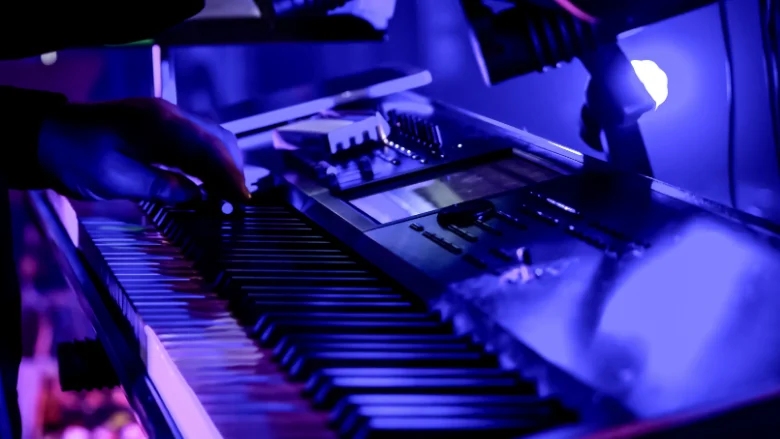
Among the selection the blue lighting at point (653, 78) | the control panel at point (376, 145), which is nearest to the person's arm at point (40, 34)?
the control panel at point (376, 145)

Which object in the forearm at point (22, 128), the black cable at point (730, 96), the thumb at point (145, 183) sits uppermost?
the forearm at point (22, 128)

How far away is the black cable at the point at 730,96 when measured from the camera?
123 centimetres

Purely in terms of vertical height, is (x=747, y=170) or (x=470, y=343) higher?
(x=470, y=343)

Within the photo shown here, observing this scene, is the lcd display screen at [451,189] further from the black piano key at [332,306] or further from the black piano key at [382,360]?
the black piano key at [382,360]

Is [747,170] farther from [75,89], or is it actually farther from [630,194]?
[75,89]

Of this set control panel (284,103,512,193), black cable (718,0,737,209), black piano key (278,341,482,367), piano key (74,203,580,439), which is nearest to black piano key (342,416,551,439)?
piano key (74,203,580,439)

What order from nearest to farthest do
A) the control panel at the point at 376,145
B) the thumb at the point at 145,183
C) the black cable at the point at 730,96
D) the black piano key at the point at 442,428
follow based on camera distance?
the black piano key at the point at 442,428, the thumb at the point at 145,183, the control panel at the point at 376,145, the black cable at the point at 730,96

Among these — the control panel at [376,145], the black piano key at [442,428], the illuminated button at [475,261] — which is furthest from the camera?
the control panel at [376,145]

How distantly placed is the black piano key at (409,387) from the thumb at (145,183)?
0.35m

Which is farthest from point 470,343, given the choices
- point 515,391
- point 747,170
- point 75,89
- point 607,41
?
point 75,89

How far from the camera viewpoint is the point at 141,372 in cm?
75

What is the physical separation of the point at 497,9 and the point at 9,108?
0.59 m

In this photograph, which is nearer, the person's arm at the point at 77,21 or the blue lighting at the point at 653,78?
the person's arm at the point at 77,21

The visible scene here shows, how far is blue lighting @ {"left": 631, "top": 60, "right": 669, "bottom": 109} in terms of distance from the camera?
1.31m
